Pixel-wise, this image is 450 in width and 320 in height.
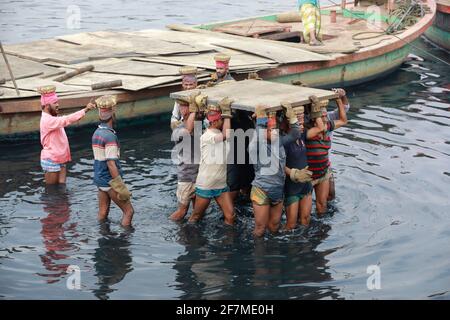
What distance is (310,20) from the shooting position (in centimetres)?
1992

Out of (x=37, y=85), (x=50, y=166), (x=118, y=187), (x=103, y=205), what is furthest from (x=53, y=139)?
(x=37, y=85)

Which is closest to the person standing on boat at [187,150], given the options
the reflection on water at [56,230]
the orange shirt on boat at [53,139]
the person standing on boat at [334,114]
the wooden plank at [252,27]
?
the reflection on water at [56,230]

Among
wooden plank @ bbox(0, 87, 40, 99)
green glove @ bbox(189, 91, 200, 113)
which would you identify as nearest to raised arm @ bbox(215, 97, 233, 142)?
green glove @ bbox(189, 91, 200, 113)

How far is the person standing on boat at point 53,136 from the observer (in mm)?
12688

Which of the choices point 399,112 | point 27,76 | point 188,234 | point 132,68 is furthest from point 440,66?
point 188,234

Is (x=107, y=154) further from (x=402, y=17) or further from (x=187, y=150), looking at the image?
(x=402, y=17)

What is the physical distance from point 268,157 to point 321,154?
1.26m

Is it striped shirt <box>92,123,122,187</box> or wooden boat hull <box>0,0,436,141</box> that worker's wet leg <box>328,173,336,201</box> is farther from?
wooden boat hull <box>0,0,436,141</box>

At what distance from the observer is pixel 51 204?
1277cm

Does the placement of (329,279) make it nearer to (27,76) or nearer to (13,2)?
(27,76)

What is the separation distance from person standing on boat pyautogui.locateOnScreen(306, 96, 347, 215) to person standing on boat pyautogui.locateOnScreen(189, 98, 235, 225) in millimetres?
1261

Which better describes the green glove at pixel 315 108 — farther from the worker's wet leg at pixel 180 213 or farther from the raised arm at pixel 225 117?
the worker's wet leg at pixel 180 213

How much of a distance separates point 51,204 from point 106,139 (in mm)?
2135

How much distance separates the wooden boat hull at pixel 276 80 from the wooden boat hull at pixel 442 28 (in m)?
0.69
